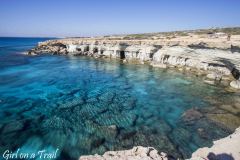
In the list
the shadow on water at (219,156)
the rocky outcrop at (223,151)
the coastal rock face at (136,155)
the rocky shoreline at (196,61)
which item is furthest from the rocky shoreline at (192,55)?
the coastal rock face at (136,155)

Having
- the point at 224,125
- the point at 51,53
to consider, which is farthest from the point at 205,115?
the point at 51,53

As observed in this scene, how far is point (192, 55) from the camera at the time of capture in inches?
1328

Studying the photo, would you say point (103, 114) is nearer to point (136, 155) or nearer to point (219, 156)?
point (136, 155)

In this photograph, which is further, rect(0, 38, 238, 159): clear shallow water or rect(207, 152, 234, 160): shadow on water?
rect(0, 38, 238, 159): clear shallow water

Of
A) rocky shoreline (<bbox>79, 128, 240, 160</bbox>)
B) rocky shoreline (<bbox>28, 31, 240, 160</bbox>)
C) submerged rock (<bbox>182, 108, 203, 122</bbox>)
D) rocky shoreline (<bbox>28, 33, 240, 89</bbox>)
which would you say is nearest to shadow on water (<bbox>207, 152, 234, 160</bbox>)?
rocky shoreline (<bbox>79, 128, 240, 160</bbox>)

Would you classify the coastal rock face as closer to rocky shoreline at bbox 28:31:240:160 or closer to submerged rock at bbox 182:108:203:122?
rocky shoreline at bbox 28:31:240:160

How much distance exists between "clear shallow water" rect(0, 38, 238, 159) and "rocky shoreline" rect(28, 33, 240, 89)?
4.02 m

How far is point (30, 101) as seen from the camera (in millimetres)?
20281

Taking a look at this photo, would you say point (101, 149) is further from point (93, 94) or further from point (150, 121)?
point (93, 94)

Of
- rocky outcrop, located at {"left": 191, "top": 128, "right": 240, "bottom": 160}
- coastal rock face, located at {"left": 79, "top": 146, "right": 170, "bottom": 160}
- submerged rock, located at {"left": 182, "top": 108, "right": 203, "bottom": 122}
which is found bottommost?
submerged rock, located at {"left": 182, "top": 108, "right": 203, "bottom": 122}

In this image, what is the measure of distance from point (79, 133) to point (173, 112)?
27.6 feet

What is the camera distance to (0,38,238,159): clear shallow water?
12.9 metres

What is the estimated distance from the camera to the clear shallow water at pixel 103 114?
42.3 feet

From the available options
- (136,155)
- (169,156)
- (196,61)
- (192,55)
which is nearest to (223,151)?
(169,156)
